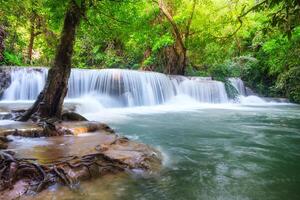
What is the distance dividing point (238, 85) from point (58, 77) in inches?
712

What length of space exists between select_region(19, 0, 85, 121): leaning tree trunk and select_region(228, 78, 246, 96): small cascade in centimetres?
1720

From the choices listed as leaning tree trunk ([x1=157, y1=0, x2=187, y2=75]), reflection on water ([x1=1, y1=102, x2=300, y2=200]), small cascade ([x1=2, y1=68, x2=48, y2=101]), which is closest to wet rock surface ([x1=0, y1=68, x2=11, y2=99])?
small cascade ([x1=2, y1=68, x2=48, y2=101])

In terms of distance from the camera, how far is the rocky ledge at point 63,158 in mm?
4422

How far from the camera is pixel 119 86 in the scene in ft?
59.1

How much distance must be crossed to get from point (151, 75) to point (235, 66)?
29.0ft

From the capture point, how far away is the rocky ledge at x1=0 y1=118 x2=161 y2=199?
4422 mm

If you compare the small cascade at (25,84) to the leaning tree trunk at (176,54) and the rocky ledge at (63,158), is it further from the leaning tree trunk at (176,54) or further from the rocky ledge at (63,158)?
the leaning tree trunk at (176,54)

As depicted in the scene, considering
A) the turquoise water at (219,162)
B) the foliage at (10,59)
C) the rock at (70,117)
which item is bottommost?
the turquoise water at (219,162)

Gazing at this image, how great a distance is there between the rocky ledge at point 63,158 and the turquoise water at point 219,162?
1.46 feet

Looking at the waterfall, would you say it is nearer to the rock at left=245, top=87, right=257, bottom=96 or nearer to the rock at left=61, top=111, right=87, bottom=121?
the rock at left=245, top=87, right=257, bottom=96

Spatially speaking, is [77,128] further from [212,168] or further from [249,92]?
[249,92]

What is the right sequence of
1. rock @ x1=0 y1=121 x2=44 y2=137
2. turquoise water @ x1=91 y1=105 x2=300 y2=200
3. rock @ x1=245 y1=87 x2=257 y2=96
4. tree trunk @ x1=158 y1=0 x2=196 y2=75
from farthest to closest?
1. rock @ x1=245 y1=87 x2=257 y2=96
2. tree trunk @ x1=158 y1=0 x2=196 y2=75
3. rock @ x1=0 y1=121 x2=44 y2=137
4. turquoise water @ x1=91 y1=105 x2=300 y2=200

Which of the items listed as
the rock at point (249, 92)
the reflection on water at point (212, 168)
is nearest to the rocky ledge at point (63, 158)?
the reflection on water at point (212, 168)

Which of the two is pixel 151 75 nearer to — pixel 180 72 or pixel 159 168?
pixel 180 72
